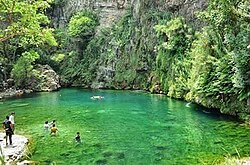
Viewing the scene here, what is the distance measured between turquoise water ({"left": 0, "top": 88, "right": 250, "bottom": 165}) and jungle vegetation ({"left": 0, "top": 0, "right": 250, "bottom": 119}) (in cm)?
275

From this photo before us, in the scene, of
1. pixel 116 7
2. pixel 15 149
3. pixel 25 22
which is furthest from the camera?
pixel 116 7

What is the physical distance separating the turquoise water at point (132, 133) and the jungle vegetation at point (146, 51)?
2.75 meters

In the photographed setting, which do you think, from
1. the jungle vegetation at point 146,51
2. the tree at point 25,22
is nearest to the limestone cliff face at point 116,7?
the jungle vegetation at point 146,51

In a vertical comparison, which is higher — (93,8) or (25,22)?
(93,8)

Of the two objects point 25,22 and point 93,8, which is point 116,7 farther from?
point 25,22

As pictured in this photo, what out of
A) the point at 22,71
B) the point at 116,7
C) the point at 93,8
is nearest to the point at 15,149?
the point at 22,71

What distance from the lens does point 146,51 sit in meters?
48.9

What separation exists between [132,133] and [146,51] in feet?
92.5

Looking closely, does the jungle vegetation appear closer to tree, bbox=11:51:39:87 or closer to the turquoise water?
tree, bbox=11:51:39:87

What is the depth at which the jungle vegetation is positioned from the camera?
16.4 m

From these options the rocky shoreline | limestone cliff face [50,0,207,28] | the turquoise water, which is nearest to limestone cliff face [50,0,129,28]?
limestone cliff face [50,0,207,28]

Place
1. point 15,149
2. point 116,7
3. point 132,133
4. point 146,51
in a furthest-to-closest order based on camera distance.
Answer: point 116,7 < point 146,51 < point 132,133 < point 15,149

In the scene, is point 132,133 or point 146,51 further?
point 146,51

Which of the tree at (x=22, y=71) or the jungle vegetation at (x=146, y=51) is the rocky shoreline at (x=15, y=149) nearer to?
the jungle vegetation at (x=146, y=51)
